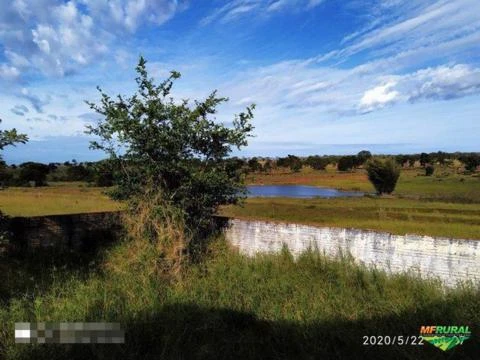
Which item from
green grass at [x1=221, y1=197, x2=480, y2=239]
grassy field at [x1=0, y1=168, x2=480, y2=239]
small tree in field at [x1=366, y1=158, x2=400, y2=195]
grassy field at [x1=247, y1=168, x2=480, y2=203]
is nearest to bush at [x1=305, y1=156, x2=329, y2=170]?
grassy field at [x1=247, y1=168, x2=480, y2=203]

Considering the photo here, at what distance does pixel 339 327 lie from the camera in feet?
19.8

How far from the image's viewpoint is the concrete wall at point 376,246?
8.17 metres

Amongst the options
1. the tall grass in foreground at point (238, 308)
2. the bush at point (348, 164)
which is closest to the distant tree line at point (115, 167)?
the bush at point (348, 164)

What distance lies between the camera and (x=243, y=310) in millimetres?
6953

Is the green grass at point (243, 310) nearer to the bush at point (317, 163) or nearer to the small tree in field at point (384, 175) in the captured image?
the small tree in field at point (384, 175)

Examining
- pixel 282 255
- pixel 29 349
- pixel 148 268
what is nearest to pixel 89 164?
pixel 148 268

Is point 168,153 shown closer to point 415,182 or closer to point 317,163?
point 415,182

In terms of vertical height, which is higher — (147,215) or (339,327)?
(147,215)

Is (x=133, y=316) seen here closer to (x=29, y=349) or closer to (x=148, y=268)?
(x=29, y=349)

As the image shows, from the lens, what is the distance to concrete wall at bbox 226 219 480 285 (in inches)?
322

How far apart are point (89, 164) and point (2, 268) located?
3.38 m

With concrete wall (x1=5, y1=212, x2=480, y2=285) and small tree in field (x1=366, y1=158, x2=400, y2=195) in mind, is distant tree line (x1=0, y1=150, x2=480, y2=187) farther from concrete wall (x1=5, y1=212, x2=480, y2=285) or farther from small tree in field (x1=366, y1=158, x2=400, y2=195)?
small tree in field (x1=366, y1=158, x2=400, y2=195)

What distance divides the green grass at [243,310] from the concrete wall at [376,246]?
52 cm

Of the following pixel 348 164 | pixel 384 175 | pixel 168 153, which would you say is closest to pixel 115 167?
pixel 168 153
